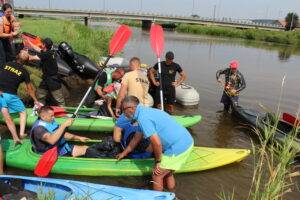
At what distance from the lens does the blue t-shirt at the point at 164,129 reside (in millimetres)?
3051

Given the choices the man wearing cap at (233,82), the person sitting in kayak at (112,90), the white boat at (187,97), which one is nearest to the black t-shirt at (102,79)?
the person sitting in kayak at (112,90)

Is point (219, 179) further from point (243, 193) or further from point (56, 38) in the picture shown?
point (56, 38)

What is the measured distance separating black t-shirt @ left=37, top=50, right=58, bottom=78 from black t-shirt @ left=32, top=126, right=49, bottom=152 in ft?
8.05

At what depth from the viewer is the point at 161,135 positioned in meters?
3.24

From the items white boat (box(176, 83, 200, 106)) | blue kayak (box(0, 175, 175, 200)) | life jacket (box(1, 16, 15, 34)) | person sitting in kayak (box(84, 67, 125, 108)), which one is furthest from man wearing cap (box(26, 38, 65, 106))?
white boat (box(176, 83, 200, 106))

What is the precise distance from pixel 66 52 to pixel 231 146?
572 centimetres

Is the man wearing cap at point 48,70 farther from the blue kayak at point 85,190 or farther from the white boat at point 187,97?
the white boat at point 187,97

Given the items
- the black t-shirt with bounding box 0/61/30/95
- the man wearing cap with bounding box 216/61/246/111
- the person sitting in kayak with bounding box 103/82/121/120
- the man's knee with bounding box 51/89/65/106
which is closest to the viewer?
the black t-shirt with bounding box 0/61/30/95

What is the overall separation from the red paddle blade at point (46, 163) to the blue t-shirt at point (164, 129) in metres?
1.67

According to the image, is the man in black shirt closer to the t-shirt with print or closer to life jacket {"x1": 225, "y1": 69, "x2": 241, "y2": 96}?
the t-shirt with print

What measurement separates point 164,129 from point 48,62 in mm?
3891

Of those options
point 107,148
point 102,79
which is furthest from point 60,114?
point 107,148

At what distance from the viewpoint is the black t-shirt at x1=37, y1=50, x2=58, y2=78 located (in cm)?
584

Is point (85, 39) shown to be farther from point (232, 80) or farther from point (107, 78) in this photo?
point (232, 80)
